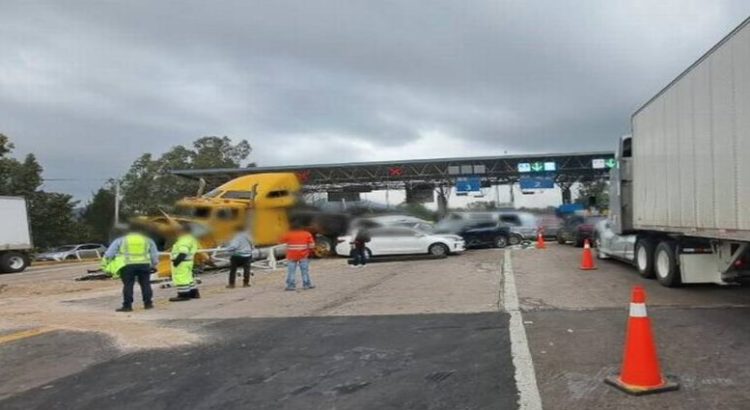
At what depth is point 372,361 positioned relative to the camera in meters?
7.66

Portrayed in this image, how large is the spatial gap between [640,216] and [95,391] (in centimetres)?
1169

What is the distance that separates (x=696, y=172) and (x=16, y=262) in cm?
3000

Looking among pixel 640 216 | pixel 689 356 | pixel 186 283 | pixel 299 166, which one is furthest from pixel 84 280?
pixel 299 166

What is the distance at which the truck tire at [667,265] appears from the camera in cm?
1326

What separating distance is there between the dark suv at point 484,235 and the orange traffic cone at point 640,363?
25.8m

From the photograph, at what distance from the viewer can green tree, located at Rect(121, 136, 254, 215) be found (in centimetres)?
7756

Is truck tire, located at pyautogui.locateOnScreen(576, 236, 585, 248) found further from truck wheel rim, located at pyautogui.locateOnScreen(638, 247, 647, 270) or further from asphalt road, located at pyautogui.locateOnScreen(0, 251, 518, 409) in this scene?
asphalt road, located at pyautogui.locateOnScreen(0, 251, 518, 409)

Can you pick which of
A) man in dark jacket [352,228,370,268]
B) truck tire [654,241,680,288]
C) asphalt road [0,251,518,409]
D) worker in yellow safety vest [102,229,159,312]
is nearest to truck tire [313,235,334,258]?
man in dark jacket [352,228,370,268]

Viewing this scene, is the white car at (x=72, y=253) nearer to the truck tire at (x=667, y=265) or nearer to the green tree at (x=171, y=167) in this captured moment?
the green tree at (x=171, y=167)

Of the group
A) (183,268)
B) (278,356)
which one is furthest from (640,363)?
(183,268)

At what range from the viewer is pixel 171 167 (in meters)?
81.3

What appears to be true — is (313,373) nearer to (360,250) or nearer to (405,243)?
(360,250)

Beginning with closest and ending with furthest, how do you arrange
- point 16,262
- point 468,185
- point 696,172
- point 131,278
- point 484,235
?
point 696,172 < point 131,278 < point 16,262 < point 484,235 < point 468,185

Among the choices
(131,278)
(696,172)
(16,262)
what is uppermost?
(696,172)
